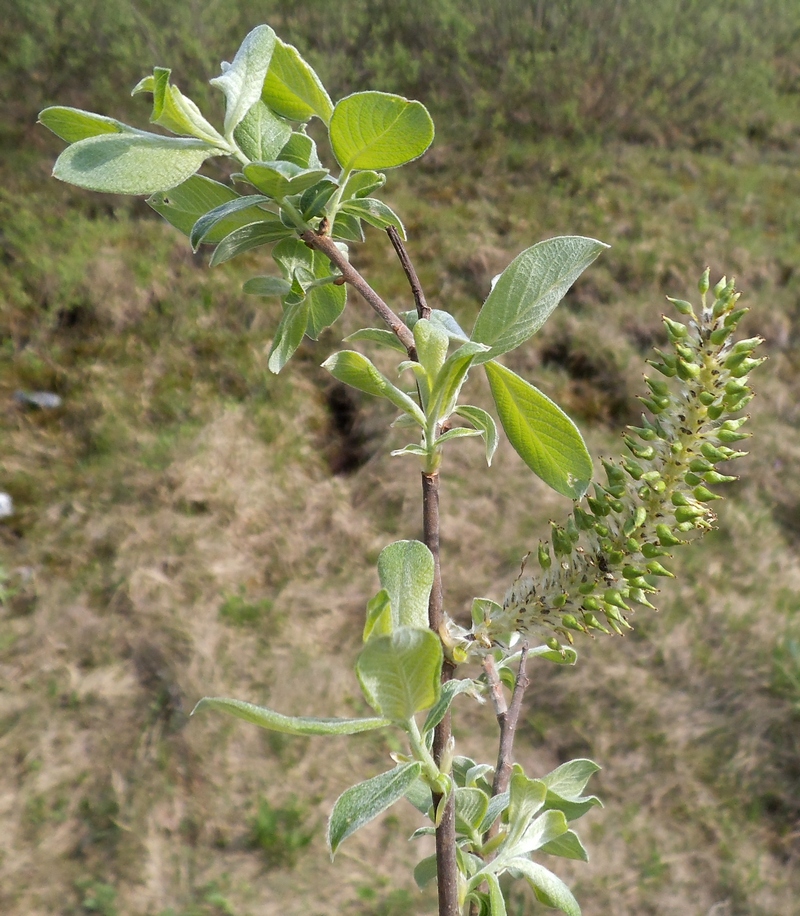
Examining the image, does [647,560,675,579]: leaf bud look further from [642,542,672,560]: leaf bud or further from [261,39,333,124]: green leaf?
[261,39,333,124]: green leaf

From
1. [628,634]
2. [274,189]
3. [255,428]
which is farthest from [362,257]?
[274,189]

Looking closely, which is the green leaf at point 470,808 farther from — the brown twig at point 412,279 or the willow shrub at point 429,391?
the brown twig at point 412,279

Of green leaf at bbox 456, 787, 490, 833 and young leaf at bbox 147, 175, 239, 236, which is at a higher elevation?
young leaf at bbox 147, 175, 239, 236

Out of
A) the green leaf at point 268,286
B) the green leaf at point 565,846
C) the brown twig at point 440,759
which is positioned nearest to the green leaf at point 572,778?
the green leaf at point 565,846

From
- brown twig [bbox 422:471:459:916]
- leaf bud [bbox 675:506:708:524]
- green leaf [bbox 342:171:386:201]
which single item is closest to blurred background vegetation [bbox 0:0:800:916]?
brown twig [bbox 422:471:459:916]

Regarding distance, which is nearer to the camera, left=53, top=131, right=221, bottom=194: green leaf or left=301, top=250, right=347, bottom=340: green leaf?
left=53, top=131, right=221, bottom=194: green leaf

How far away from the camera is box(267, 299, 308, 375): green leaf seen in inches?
14.9

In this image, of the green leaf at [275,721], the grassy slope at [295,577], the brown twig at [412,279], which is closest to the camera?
the green leaf at [275,721]

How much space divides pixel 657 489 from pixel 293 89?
259 millimetres

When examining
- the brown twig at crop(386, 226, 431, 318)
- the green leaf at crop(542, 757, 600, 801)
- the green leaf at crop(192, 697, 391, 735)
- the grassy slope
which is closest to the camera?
the green leaf at crop(192, 697, 391, 735)

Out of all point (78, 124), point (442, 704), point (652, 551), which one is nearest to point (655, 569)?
point (652, 551)

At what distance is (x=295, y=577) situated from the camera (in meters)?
2.28

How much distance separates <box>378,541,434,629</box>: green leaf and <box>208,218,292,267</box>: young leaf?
156mm

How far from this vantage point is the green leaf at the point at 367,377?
331 mm
